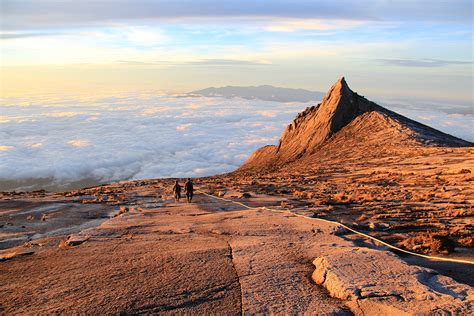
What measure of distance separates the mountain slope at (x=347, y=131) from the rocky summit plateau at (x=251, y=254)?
46.3 ft

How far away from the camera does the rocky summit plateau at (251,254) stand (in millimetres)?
5938

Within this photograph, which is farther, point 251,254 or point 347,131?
point 347,131

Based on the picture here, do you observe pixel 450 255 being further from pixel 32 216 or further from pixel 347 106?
pixel 347 106

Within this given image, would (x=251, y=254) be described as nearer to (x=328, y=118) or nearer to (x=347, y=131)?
(x=347, y=131)

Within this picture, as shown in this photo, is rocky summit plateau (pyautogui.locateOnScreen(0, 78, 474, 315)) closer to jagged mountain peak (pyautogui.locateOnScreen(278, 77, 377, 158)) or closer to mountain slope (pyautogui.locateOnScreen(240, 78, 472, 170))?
mountain slope (pyautogui.locateOnScreen(240, 78, 472, 170))

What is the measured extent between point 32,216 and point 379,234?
11348 mm

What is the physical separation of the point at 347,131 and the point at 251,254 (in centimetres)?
3268

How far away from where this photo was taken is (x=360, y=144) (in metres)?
34.2

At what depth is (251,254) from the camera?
8055 mm

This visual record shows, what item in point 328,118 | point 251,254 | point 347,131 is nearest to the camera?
point 251,254

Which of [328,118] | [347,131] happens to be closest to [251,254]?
[347,131]

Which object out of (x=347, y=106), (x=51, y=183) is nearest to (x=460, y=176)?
(x=347, y=106)

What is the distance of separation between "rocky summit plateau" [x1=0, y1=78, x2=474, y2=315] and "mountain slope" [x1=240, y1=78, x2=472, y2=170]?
46.3ft

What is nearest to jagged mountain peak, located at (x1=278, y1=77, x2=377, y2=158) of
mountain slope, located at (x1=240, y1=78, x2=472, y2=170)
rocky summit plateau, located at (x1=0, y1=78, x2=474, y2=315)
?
mountain slope, located at (x1=240, y1=78, x2=472, y2=170)
